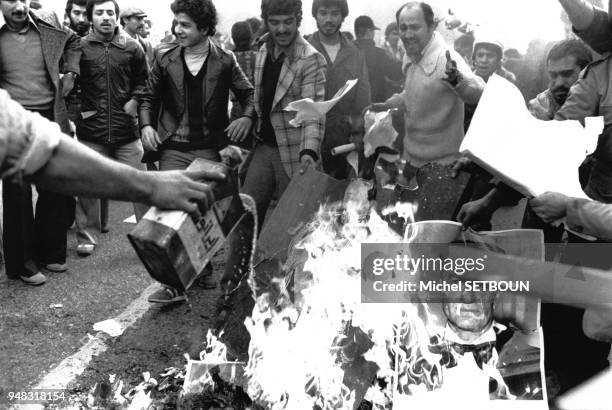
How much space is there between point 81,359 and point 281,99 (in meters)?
2.16

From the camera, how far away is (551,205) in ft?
8.73

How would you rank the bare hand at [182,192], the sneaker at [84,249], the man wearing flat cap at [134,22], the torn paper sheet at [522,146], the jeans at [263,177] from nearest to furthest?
the bare hand at [182,192]
the torn paper sheet at [522,146]
the jeans at [263,177]
the sneaker at [84,249]
the man wearing flat cap at [134,22]

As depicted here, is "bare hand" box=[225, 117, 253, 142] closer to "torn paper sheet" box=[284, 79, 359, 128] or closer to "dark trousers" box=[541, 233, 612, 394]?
"torn paper sheet" box=[284, 79, 359, 128]

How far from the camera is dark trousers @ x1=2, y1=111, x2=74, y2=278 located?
4.78 m

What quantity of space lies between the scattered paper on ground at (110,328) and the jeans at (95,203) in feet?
5.29

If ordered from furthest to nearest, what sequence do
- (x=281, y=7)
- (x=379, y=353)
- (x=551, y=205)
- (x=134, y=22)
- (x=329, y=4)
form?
(x=134, y=22)
(x=329, y=4)
(x=281, y=7)
(x=379, y=353)
(x=551, y=205)

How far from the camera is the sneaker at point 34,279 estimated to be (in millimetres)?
4816

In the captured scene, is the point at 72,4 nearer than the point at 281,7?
No

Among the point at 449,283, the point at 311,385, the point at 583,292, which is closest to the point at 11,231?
the point at 311,385


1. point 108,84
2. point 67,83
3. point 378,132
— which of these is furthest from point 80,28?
point 378,132

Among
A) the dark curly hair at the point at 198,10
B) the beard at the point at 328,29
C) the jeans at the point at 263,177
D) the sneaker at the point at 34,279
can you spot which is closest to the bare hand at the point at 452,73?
the jeans at the point at 263,177

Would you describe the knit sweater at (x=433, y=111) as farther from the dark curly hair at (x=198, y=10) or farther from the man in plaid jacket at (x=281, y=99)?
the dark curly hair at (x=198, y=10)

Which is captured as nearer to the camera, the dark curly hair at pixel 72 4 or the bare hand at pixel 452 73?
the bare hand at pixel 452 73

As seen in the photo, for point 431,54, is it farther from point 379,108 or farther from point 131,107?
point 131,107
